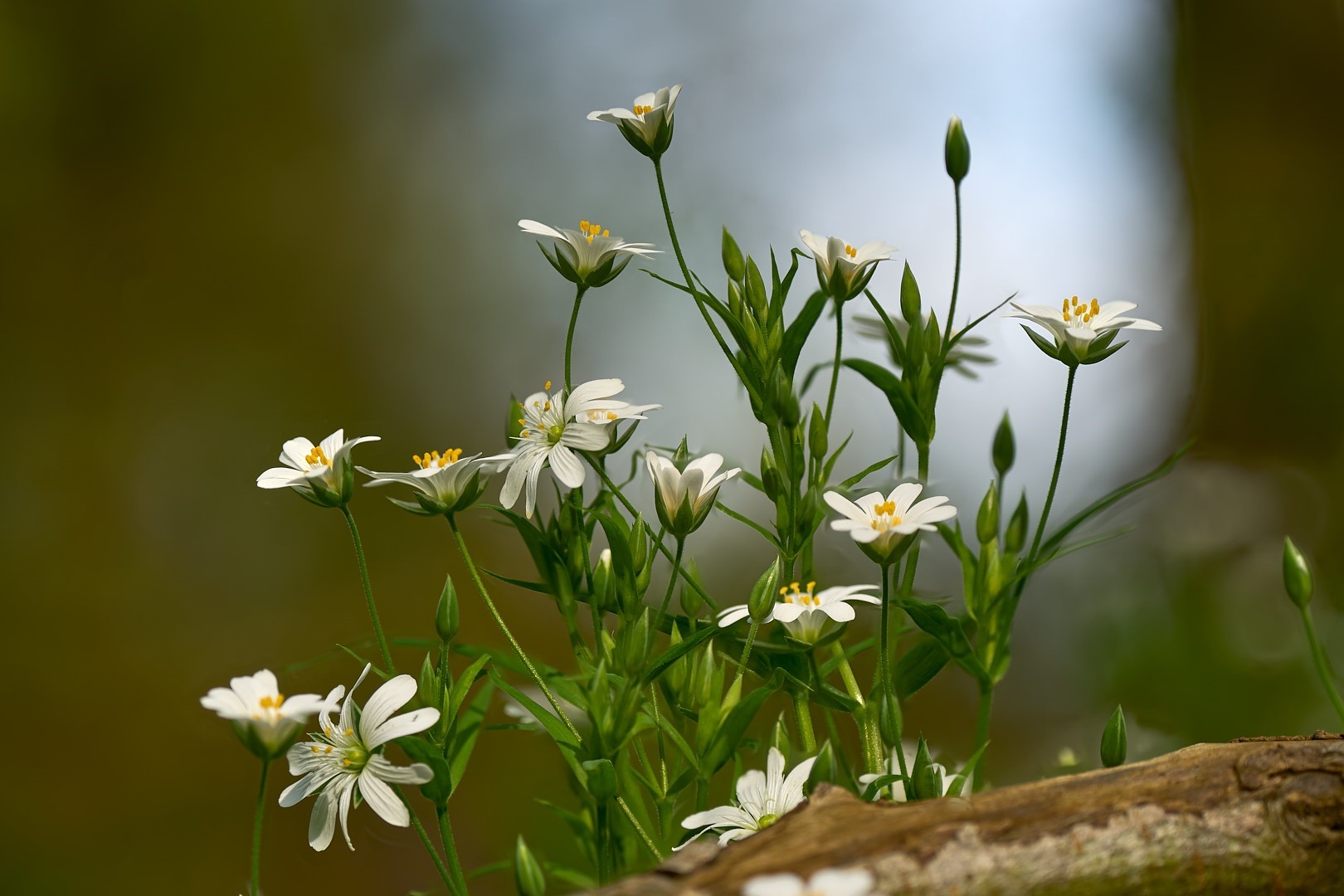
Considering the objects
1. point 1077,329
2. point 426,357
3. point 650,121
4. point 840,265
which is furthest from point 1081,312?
point 426,357

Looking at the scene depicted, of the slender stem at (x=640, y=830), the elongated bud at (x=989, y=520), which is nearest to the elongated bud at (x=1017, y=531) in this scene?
the elongated bud at (x=989, y=520)

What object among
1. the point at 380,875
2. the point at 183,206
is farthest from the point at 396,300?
the point at 380,875

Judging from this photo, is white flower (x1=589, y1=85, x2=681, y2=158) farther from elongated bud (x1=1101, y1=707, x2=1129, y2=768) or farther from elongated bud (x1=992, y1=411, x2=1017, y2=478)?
elongated bud (x1=1101, y1=707, x2=1129, y2=768)

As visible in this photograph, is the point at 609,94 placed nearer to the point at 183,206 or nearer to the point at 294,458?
the point at 183,206

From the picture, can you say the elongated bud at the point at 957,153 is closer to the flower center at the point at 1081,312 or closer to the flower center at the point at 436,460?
the flower center at the point at 1081,312

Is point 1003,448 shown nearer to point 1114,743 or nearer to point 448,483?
point 1114,743

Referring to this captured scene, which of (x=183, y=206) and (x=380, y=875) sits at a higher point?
(x=183, y=206)
